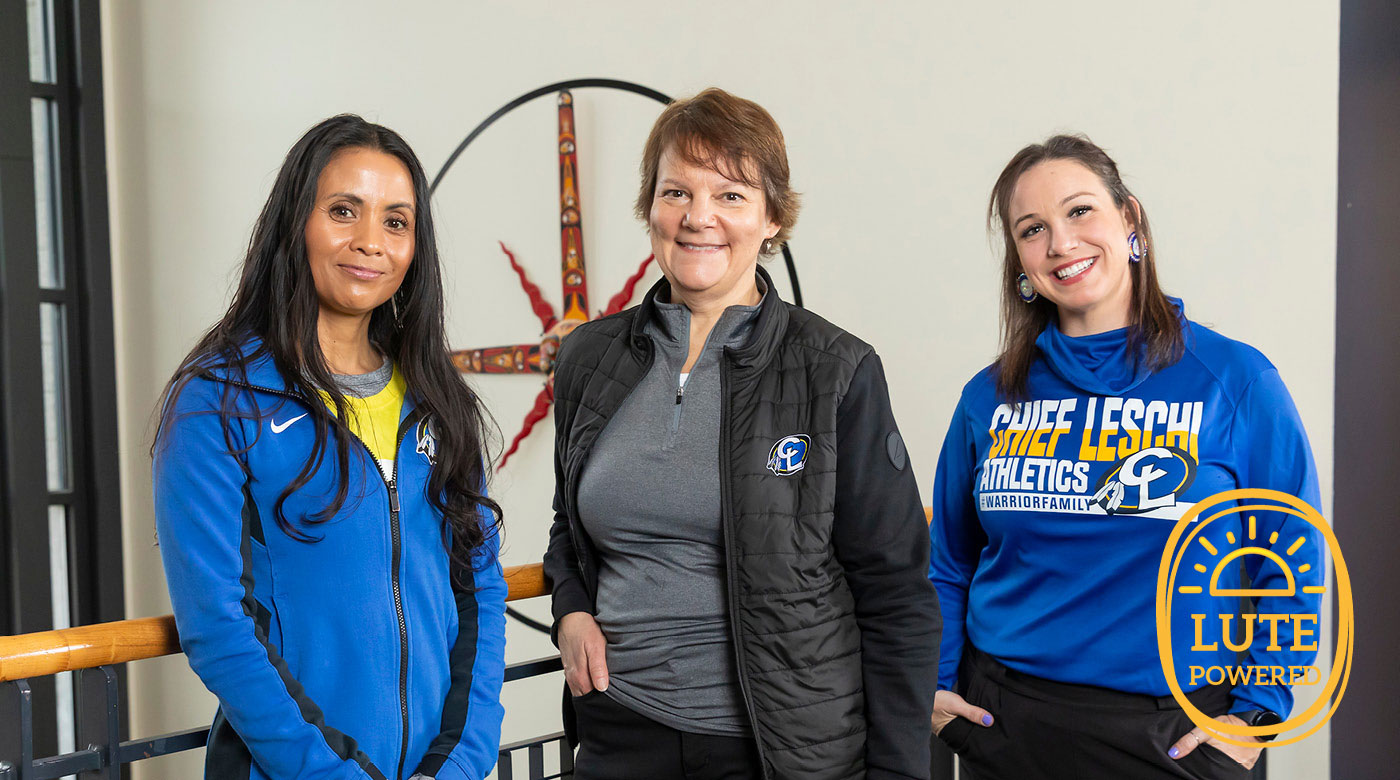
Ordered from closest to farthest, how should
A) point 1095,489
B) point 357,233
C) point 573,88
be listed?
point 357,233, point 1095,489, point 573,88

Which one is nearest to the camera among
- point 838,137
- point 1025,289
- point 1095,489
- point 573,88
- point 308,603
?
point 308,603

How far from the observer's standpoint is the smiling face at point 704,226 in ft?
4.27

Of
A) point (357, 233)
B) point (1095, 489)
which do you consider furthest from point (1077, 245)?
point (357, 233)

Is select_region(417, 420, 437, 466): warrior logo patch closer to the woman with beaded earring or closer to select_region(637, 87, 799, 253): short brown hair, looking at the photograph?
select_region(637, 87, 799, 253): short brown hair

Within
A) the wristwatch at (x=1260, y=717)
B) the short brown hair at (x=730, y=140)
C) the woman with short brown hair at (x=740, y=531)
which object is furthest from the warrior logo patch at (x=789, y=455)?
the wristwatch at (x=1260, y=717)

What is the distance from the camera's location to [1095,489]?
1.38 metres

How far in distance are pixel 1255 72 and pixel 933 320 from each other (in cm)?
81

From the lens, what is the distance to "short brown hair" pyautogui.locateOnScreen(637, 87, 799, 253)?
4.24 feet

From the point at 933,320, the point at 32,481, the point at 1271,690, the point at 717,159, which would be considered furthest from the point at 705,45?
the point at 32,481

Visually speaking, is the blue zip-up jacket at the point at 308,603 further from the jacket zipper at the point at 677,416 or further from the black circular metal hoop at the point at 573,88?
the black circular metal hoop at the point at 573,88

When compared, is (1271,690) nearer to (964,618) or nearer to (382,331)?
(964,618)

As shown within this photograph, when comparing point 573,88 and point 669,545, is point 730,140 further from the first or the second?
point 573,88

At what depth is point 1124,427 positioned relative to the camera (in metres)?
1.38

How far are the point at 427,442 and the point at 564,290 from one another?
1987mm
